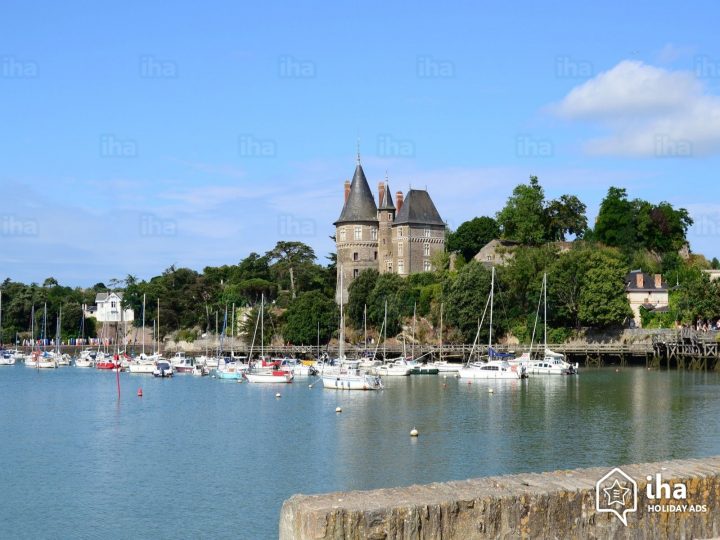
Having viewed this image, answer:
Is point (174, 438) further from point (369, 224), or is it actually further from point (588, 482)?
point (369, 224)

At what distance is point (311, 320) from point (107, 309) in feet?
201

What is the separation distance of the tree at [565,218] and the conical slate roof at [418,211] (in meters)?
12.9

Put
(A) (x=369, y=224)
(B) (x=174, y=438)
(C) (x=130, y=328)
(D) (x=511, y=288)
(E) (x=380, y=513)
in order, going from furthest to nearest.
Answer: (C) (x=130, y=328) → (A) (x=369, y=224) → (D) (x=511, y=288) → (B) (x=174, y=438) → (E) (x=380, y=513)

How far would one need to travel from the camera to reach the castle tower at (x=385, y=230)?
366 ft

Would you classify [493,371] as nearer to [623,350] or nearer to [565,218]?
[623,350]

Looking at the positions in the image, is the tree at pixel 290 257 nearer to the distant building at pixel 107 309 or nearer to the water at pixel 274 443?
the distant building at pixel 107 309

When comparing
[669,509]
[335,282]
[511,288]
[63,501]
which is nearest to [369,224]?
[335,282]

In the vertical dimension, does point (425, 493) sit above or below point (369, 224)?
below

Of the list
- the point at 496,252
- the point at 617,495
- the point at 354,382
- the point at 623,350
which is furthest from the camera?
the point at 496,252

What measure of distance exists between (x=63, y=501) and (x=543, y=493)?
22432 mm

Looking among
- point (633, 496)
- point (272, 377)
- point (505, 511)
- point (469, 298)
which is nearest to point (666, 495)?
point (633, 496)

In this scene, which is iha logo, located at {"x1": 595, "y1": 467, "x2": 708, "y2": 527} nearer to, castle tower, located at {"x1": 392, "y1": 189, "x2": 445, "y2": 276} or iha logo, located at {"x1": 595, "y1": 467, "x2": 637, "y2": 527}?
iha logo, located at {"x1": 595, "y1": 467, "x2": 637, "y2": 527}

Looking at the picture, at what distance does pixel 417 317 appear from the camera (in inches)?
3937

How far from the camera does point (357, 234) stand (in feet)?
369
